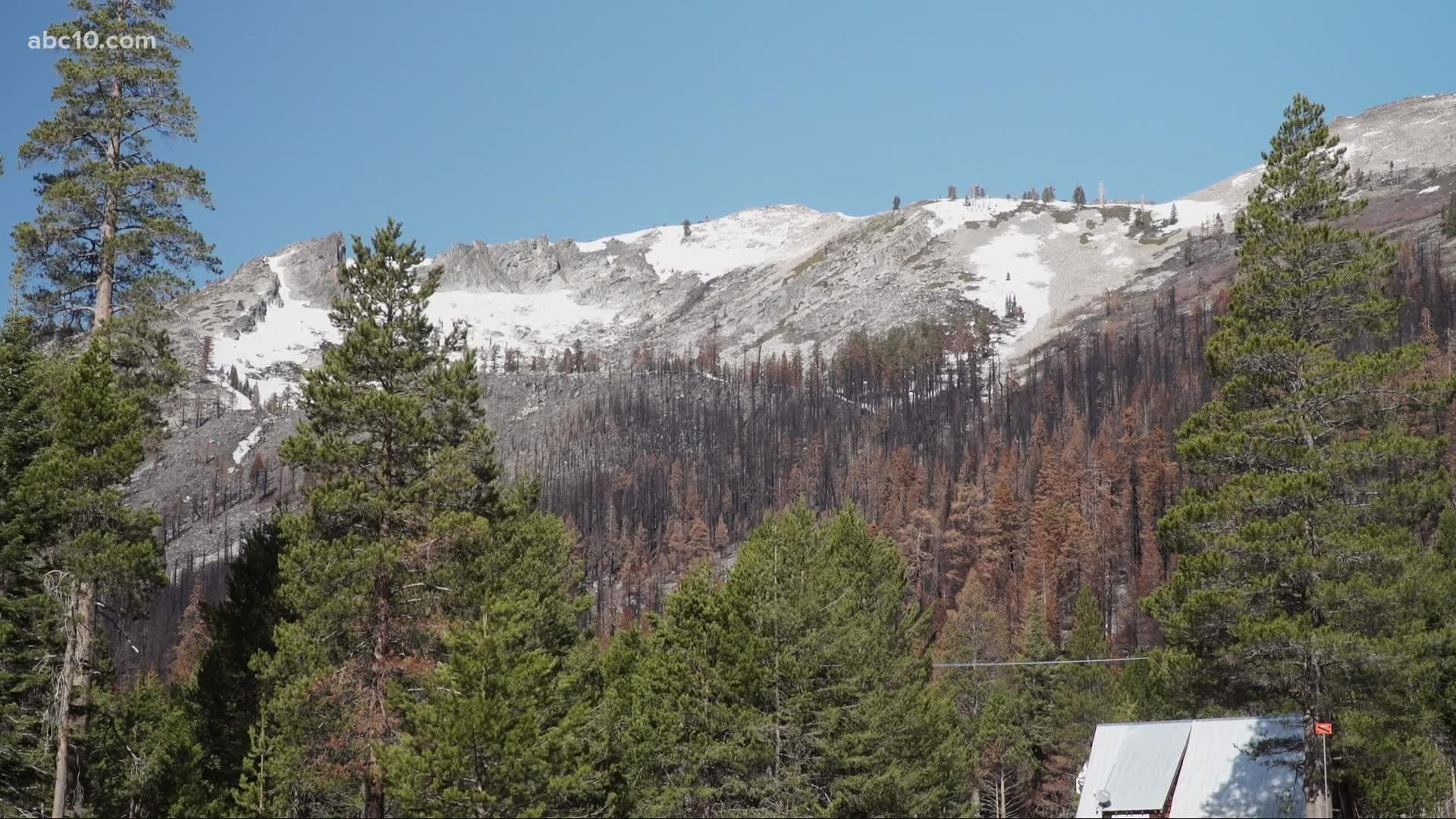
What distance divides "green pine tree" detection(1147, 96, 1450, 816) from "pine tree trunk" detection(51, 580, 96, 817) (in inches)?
841

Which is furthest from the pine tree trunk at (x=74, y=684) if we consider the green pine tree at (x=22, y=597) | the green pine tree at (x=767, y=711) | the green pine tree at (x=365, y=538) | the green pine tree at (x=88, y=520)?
the green pine tree at (x=767, y=711)

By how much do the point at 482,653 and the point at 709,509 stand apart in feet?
507

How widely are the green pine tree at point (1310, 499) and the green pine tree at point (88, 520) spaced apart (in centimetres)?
2084

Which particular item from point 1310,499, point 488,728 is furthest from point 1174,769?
point 488,728

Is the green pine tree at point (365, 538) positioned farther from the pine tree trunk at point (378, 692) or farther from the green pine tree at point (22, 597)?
the green pine tree at point (22, 597)

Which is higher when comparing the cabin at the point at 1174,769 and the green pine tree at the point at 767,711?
the green pine tree at the point at 767,711

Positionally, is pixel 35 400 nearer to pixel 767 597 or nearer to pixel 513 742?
pixel 513 742

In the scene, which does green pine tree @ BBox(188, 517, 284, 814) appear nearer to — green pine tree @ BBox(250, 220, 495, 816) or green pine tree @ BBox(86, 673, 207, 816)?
green pine tree @ BBox(86, 673, 207, 816)

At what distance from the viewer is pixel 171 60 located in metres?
27.4

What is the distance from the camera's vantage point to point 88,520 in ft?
80.4

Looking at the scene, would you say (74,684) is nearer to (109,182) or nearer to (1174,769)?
(109,182)

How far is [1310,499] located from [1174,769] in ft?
54.8

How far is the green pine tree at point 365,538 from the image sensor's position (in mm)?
25078

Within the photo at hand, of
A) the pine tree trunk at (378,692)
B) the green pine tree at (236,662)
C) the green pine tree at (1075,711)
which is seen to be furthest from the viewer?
the green pine tree at (1075,711)
